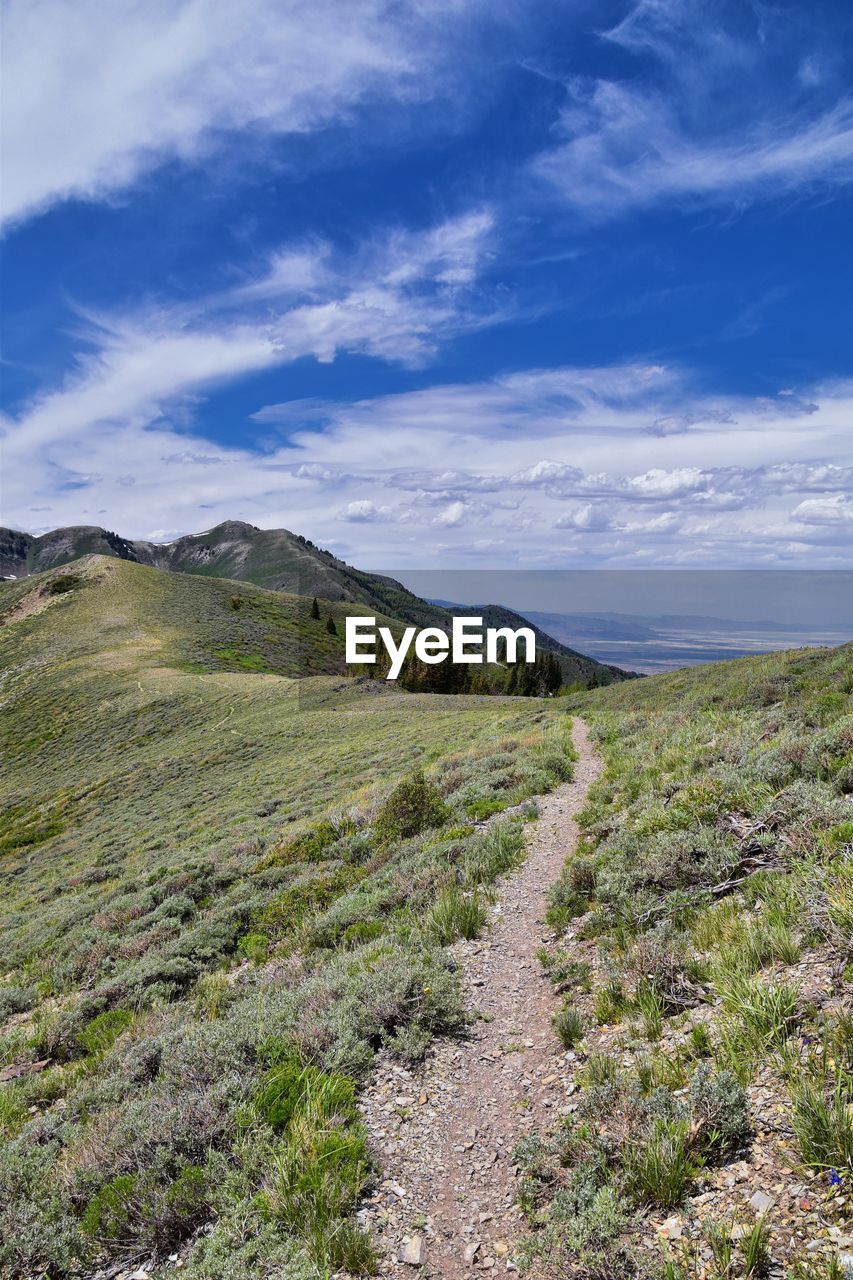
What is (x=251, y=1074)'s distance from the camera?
6477mm

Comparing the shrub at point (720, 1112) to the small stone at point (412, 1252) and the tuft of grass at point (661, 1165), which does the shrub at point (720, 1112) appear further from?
the small stone at point (412, 1252)

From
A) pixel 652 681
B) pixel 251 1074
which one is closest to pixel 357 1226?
pixel 251 1074

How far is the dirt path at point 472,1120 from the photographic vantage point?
180 inches

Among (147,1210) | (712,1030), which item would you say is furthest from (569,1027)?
(147,1210)

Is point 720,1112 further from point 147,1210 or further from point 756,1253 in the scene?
point 147,1210

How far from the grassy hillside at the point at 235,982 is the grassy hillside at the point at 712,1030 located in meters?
1.71

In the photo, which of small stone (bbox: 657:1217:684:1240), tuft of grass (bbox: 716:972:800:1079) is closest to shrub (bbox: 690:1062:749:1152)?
tuft of grass (bbox: 716:972:800:1079)

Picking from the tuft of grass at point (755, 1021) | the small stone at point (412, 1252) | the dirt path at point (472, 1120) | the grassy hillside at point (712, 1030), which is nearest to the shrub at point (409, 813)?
the grassy hillside at point (712, 1030)

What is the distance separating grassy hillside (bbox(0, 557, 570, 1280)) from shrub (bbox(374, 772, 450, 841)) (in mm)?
59

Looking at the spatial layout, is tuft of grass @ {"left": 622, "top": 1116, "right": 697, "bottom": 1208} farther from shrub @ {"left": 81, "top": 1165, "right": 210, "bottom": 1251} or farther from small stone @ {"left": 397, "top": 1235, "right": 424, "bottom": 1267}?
shrub @ {"left": 81, "top": 1165, "right": 210, "bottom": 1251}

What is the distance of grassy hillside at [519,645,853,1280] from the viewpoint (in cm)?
388

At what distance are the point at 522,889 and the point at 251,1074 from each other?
18.3 ft

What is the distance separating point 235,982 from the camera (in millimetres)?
10250

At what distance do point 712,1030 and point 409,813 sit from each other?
10285mm
